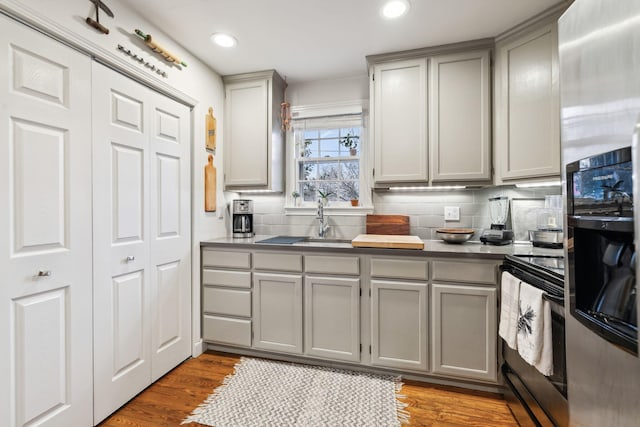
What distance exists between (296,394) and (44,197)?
1.76 m

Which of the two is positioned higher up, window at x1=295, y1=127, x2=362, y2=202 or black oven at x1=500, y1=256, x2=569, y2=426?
window at x1=295, y1=127, x2=362, y2=202

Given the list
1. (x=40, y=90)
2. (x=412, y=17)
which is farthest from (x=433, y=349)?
(x=40, y=90)

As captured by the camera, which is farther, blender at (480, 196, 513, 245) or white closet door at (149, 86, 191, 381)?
blender at (480, 196, 513, 245)

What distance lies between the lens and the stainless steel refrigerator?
2.24ft

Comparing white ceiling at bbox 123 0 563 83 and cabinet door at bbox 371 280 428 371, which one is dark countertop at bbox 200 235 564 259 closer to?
cabinet door at bbox 371 280 428 371

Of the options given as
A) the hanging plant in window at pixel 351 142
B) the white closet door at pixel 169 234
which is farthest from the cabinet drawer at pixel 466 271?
the white closet door at pixel 169 234

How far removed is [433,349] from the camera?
6.69ft

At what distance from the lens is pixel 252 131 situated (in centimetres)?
280

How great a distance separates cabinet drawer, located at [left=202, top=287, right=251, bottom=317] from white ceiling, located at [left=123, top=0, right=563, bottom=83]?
191 centimetres

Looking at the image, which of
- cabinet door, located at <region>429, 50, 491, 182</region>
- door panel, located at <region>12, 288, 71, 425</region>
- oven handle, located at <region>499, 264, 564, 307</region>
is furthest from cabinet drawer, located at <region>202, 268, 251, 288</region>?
oven handle, located at <region>499, 264, 564, 307</region>

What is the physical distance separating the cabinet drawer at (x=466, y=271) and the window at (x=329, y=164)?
1.16 meters

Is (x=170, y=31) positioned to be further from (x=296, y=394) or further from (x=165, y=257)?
(x=296, y=394)

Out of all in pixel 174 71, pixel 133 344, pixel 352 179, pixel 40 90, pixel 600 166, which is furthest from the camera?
pixel 352 179

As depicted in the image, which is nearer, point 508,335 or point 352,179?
point 508,335
